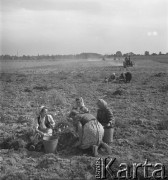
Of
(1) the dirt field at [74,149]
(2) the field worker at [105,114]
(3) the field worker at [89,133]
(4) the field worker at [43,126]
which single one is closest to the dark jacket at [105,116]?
(2) the field worker at [105,114]

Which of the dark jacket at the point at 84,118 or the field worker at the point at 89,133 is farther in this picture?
the dark jacket at the point at 84,118

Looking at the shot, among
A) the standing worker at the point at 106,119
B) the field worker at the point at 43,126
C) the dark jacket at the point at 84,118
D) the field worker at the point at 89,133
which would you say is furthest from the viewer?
the standing worker at the point at 106,119

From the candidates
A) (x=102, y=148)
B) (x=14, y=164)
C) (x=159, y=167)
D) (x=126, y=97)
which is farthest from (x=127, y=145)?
(x=126, y=97)

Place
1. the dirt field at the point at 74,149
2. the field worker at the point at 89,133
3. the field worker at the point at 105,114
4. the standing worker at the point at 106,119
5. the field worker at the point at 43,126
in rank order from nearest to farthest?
the dirt field at the point at 74,149
the field worker at the point at 89,133
the field worker at the point at 43,126
the standing worker at the point at 106,119
the field worker at the point at 105,114

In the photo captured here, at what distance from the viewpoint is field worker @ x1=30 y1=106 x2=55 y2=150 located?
7.08 m

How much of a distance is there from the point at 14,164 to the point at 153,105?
24.6 feet

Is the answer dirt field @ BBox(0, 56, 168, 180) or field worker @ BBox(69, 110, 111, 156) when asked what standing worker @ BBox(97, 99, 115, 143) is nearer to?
dirt field @ BBox(0, 56, 168, 180)

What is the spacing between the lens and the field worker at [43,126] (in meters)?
7.08

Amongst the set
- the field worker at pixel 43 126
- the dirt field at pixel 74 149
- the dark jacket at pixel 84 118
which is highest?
the dark jacket at pixel 84 118

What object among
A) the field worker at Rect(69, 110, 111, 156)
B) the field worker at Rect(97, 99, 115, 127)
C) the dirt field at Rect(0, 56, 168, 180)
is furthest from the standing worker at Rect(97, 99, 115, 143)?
the field worker at Rect(69, 110, 111, 156)

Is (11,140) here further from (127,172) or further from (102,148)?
(127,172)

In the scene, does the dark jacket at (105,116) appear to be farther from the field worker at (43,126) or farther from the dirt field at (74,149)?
the field worker at (43,126)

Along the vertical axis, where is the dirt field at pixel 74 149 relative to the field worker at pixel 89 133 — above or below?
below

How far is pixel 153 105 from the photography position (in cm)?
1225
